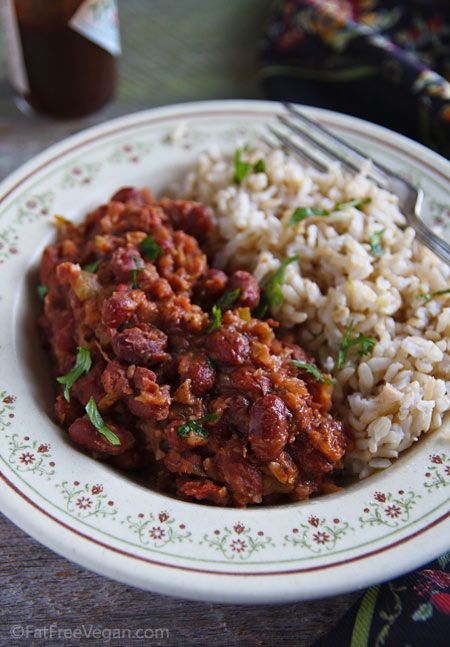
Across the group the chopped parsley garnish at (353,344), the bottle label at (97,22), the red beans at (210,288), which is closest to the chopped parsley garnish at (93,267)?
→ the red beans at (210,288)

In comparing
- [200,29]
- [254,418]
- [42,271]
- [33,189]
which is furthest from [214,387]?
[200,29]

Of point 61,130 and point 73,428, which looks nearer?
point 73,428

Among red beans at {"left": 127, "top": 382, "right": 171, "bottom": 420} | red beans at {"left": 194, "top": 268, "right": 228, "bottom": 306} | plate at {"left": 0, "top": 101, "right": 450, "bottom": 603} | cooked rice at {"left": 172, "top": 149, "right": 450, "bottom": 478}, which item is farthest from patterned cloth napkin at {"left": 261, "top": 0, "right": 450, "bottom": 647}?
red beans at {"left": 127, "top": 382, "right": 171, "bottom": 420}

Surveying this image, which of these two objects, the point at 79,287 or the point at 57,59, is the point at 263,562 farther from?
the point at 57,59

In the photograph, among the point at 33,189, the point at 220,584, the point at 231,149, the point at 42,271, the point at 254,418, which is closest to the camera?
the point at 220,584

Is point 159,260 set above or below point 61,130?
above

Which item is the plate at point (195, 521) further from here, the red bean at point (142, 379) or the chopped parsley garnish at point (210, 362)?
the chopped parsley garnish at point (210, 362)

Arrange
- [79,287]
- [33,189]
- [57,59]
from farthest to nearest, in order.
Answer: [57,59] < [33,189] < [79,287]

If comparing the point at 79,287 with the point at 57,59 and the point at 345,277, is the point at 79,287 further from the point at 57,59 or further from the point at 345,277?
the point at 57,59
